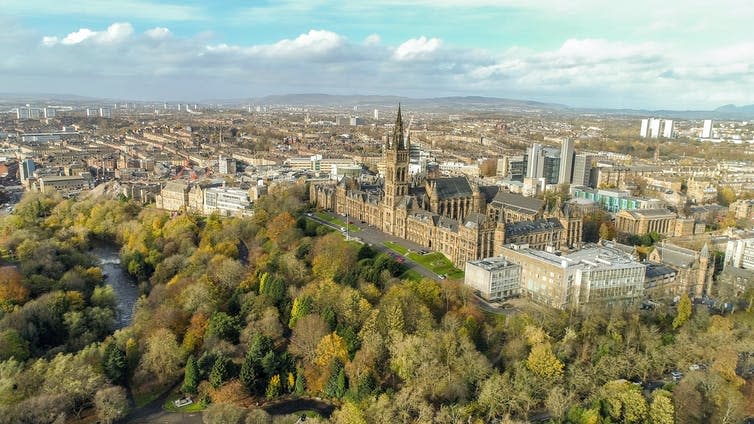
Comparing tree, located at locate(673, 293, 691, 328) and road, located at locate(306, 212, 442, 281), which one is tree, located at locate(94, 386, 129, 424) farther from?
tree, located at locate(673, 293, 691, 328)

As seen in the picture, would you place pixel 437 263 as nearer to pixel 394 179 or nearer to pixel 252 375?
pixel 394 179

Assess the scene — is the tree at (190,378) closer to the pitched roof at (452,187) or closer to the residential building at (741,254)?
the pitched roof at (452,187)

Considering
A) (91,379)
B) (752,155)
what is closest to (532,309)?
(91,379)

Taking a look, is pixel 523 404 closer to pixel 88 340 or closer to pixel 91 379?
pixel 91 379

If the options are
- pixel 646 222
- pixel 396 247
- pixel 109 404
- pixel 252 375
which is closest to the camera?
pixel 109 404

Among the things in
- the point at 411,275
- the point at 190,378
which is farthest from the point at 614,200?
the point at 190,378
